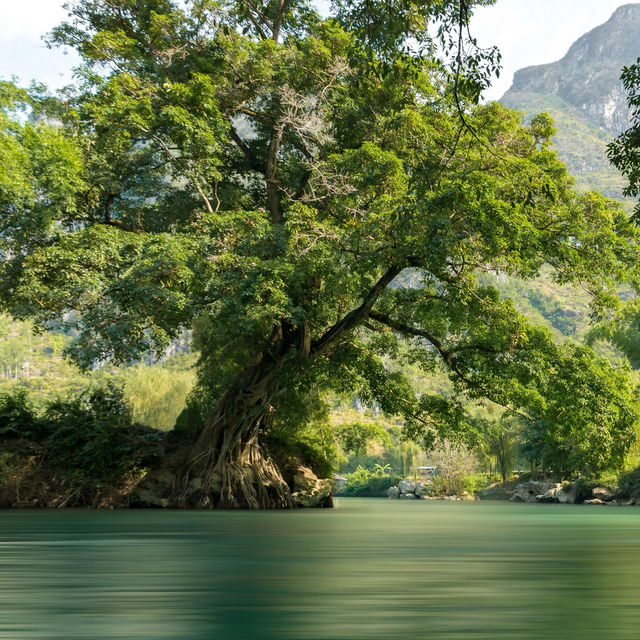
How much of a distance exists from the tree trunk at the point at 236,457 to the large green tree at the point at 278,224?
0.06 meters

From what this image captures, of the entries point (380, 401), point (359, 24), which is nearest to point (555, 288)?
point (380, 401)

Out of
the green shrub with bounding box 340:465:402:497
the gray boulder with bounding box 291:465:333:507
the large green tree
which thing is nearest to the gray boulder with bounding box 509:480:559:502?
the green shrub with bounding box 340:465:402:497

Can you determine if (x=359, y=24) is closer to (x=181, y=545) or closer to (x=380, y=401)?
(x=181, y=545)

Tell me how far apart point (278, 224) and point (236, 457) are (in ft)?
21.2

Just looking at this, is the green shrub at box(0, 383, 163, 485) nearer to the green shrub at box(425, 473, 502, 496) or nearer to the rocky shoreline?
the rocky shoreline

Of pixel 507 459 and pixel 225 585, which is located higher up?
pixel 225 585

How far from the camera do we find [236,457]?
1977 cm

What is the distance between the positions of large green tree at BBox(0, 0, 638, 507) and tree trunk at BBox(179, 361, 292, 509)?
60 millimetres

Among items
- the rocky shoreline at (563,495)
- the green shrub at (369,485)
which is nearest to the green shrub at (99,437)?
the rocky shoreline at (563,495)

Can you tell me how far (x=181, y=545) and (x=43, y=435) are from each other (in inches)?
637

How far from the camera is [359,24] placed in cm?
935

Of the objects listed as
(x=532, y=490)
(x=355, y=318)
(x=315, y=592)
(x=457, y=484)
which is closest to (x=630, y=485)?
(x=532, y=490)

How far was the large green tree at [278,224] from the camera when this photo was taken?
1546 cm

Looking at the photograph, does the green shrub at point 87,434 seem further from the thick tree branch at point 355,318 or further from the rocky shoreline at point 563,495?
the rocky shoreline at point 563,495
